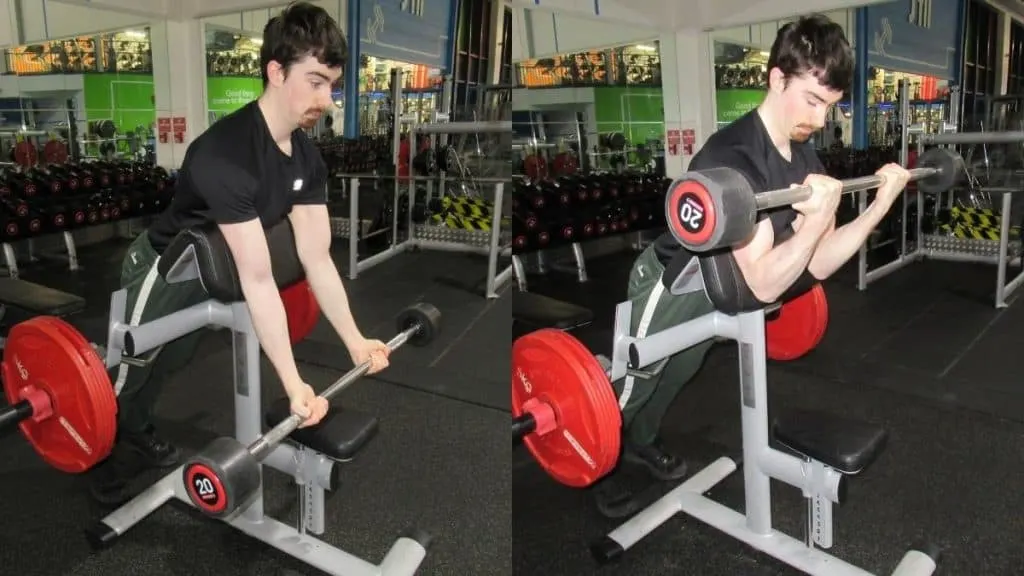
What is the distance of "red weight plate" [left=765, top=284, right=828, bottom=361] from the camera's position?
1850 millimetres

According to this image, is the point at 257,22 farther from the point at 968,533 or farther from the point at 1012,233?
the point at 1012,233

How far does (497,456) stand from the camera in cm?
215

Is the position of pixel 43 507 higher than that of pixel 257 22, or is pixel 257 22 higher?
pixel 257 22

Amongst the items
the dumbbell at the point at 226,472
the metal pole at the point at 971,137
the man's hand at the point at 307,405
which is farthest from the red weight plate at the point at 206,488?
the metal pole at the point at 971,137

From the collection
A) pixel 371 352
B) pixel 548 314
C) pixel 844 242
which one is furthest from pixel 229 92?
pixel 844 242

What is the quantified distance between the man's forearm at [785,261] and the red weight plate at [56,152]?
55.1 inches

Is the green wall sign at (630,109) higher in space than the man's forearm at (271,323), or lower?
higher

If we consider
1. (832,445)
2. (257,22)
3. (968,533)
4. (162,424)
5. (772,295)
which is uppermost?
(257,22)

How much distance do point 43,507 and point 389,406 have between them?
38.8 inches

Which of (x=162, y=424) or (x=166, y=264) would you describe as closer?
(x=166, y=264)

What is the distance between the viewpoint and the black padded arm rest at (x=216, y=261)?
4.64ft

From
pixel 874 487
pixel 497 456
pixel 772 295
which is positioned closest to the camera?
pixel 772 295

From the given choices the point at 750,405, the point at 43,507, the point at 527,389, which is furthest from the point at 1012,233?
the point at 43,507

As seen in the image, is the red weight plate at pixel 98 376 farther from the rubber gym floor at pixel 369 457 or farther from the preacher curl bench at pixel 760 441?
the preacher curl bench at pixel 760 441
